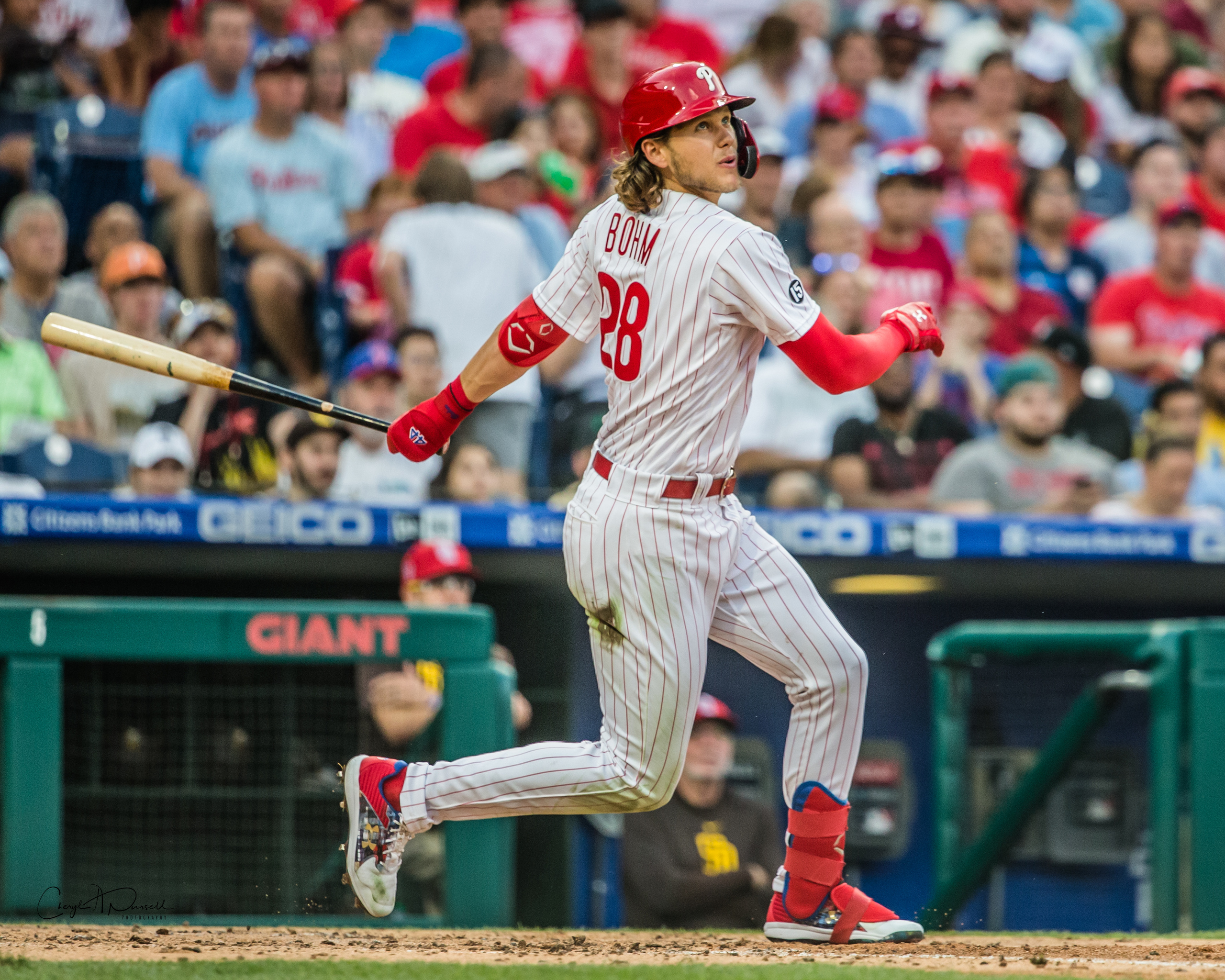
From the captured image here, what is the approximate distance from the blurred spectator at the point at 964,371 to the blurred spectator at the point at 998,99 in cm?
193

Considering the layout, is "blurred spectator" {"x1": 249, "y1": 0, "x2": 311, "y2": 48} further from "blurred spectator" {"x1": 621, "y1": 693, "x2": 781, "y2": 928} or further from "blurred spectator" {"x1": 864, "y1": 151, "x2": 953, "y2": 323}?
"blurred spectator" {"x1": 621, "y1": 693, "x2": 781, "y2": 928}

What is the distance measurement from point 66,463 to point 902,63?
5681 millimetres

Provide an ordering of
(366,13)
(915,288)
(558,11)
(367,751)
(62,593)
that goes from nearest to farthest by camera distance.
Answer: (367,751) < (62,593) < (915,288) < (366,13) < (558,11)

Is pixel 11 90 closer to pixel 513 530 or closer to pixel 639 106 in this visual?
pixel 513 530

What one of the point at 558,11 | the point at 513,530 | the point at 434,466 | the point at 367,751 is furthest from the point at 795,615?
the point at 558,11

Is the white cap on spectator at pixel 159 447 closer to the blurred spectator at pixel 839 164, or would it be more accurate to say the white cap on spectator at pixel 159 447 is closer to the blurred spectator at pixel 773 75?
the blurred spectator at pixel 839 164

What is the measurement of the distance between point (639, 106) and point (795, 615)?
42.7 inches

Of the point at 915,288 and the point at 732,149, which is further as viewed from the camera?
the point at 915,288

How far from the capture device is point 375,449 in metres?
6.11

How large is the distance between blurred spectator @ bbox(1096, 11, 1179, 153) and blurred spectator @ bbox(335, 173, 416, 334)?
4.45 meters

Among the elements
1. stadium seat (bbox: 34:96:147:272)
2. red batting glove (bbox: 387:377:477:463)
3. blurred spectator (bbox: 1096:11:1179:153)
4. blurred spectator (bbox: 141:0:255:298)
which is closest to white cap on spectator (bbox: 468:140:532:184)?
blurred spectator (bbox: 141:0:255:298)

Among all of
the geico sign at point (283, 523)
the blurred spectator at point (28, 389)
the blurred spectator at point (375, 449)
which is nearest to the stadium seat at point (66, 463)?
the blurred spectator at point (28, 389)

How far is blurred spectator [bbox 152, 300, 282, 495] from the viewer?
5.95 m

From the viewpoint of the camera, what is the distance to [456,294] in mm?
6773
